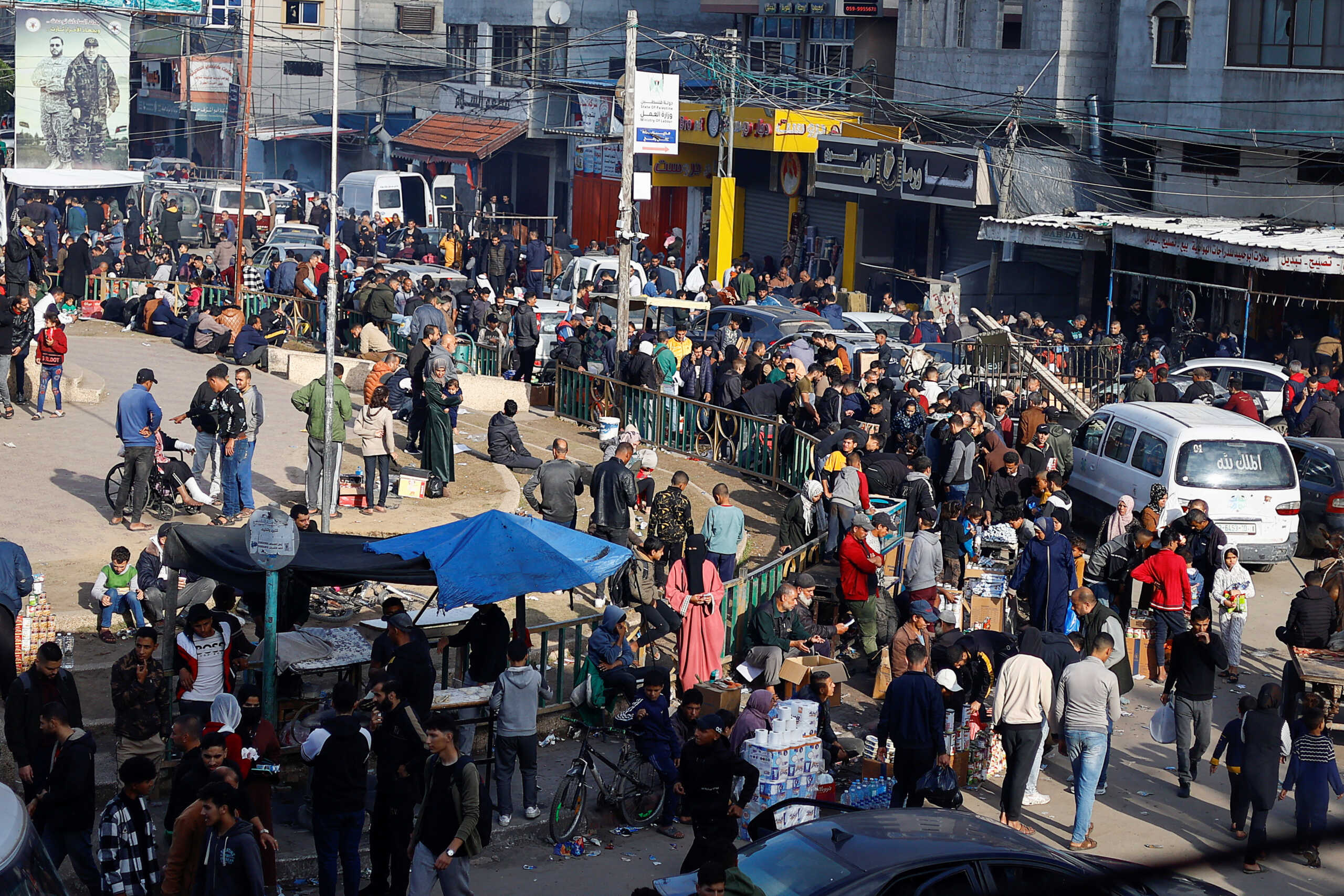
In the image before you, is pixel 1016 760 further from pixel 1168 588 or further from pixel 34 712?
pixel 34 712

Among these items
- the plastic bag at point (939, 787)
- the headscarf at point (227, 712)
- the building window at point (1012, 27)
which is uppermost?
the building window at point (1012, 27)

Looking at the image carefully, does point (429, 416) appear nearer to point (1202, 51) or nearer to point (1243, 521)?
point (1243, 521)

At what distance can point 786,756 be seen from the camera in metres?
10.4

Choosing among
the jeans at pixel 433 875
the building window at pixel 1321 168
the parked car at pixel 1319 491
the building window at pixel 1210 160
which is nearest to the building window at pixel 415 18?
the building window at pixel 1210 160

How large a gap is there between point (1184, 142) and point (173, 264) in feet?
69.4

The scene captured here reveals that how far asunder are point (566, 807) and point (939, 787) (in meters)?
2.48

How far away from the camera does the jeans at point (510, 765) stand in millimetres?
10188

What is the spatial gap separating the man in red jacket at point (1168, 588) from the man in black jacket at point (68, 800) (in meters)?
8.92

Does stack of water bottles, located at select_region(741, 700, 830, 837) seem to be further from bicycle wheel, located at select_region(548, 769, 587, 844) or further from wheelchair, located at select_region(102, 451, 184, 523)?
wheelchair, located at select_region(102, 451, 184, 523)

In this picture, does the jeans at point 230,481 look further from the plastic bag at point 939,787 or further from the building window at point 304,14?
the building window at point 304,14

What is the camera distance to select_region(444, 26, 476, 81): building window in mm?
56969

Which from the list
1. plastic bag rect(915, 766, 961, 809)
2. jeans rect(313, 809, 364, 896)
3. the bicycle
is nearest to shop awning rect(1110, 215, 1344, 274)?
plastic bag rect(915, 766, 961, 809)

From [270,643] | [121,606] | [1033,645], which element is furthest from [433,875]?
[121,606]

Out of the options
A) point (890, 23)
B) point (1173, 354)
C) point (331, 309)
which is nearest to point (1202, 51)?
point (1173, 354)
